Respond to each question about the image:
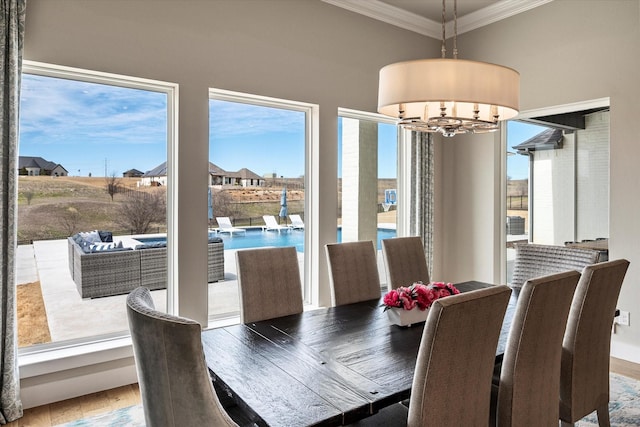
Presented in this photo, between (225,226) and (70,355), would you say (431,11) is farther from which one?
(70,355)

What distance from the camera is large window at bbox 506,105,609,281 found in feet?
12.8

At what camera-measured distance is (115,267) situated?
327cm

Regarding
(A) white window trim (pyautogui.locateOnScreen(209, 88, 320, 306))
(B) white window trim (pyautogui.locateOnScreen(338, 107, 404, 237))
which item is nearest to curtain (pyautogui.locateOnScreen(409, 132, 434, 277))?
(B) white window trim (pyautogui.locateOnScreen(338, 107, 404, 237))

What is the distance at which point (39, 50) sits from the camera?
2.81 metres

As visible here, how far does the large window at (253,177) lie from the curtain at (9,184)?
52.7 inches

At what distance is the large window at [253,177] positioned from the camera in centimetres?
370

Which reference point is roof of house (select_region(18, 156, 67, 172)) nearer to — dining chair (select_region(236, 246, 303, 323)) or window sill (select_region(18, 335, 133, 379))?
window sill (select_region(18, 335, 133, 379))

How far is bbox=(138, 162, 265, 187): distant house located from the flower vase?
6.59ft

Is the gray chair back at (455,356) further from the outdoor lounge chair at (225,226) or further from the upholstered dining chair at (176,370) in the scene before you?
the outdoor lounge chair at (225,226)

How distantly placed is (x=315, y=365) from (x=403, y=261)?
5.37ft

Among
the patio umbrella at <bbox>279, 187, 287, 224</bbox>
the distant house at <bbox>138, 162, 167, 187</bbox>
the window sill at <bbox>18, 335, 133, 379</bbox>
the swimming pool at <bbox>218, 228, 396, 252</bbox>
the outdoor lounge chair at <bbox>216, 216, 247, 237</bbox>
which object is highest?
the distant house at <bbox>138, 162, 167, 187</bbox>

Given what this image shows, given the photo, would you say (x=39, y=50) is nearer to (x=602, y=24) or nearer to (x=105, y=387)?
(x=105, y=387)

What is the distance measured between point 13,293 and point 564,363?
308cm

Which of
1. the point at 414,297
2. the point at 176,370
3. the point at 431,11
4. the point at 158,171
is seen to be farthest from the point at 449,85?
the point at 431,11
